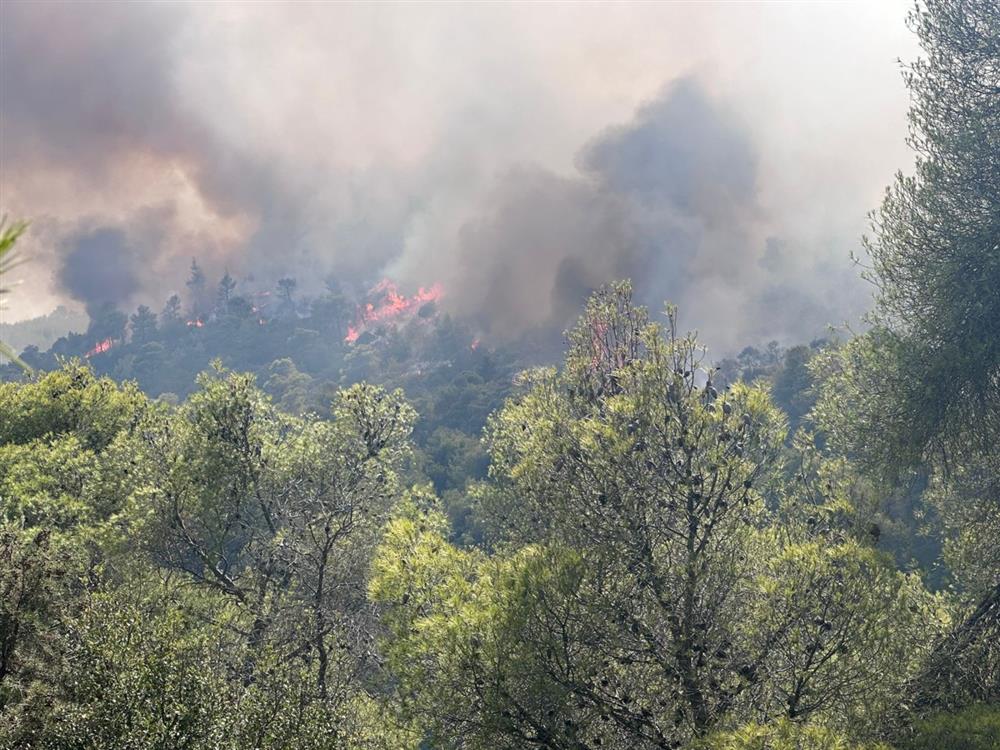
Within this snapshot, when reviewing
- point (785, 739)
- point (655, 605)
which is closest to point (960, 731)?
point (785, 739)

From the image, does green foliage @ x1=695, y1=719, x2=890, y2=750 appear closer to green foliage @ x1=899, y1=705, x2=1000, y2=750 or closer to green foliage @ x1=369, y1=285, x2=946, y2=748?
green foliage @ x1=899, y1=705, x2=1000, y2=750

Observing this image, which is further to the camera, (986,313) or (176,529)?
(176,529)

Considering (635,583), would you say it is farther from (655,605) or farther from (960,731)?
(960,731)

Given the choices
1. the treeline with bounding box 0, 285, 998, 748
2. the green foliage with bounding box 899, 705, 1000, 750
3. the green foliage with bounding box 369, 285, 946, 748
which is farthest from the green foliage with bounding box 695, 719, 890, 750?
the green foliage with bounding box 369, 285, 946, 748

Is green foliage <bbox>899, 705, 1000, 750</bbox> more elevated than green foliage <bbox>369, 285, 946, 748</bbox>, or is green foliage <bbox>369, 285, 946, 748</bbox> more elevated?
green foliage <bbox>369, 285, 946, 748</bbox>

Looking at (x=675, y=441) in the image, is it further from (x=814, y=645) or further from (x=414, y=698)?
(x=414, y=698)

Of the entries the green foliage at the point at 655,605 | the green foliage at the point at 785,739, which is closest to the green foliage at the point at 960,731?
the green foliage at the point at 655,605

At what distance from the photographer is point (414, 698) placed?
55.8ft

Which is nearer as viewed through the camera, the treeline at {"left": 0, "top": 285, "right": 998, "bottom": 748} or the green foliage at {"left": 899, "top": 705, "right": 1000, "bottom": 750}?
the green foliage at {"left": 899, "top": 705, "right": 1000, "bottom": 750}

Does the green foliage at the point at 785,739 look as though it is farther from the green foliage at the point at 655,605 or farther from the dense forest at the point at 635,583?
the green foliage at the point at 655,605

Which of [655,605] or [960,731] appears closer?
[960,731]

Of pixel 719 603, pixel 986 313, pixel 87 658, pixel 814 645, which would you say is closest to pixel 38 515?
pixel 87 658

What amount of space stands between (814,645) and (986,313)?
11505mm

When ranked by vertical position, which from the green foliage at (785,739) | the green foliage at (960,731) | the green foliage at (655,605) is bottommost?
the green foliage at (960,731)
